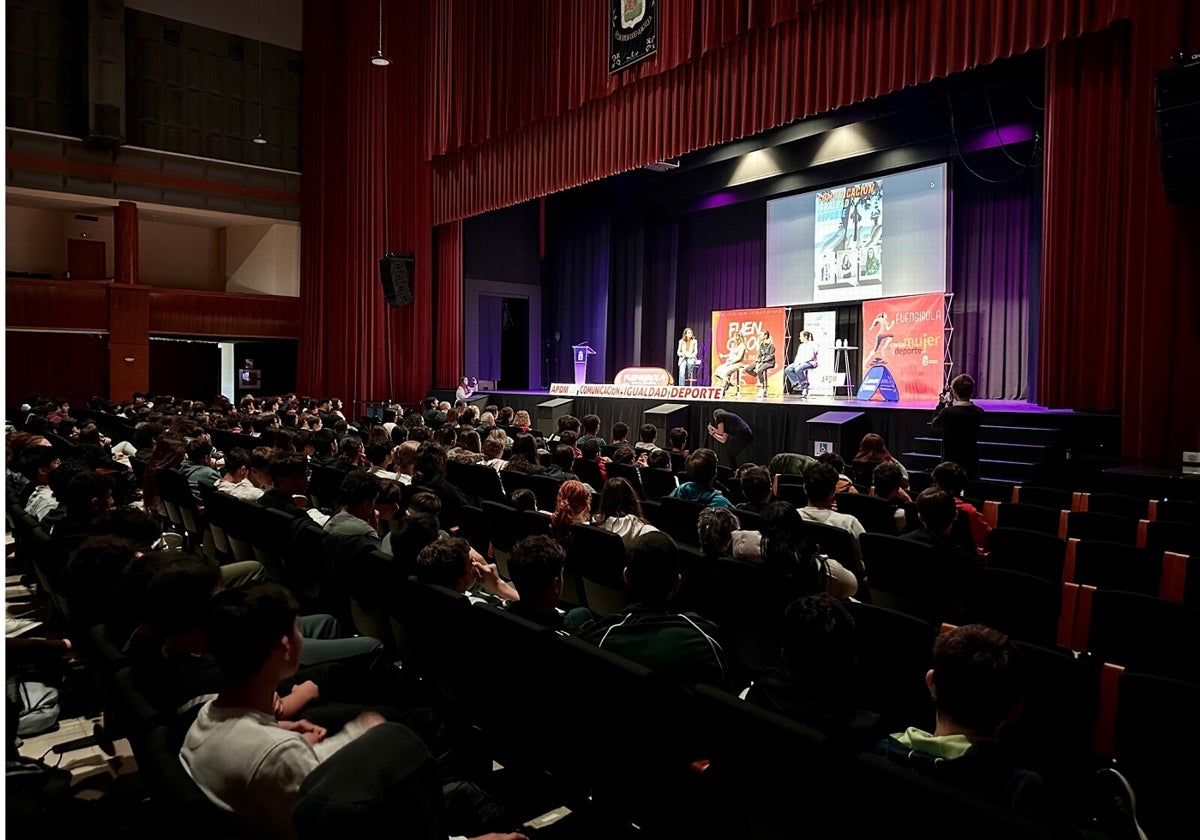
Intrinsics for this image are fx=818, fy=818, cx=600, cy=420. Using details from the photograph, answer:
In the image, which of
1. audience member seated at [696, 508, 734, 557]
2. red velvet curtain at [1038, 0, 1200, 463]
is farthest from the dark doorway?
audience member seated at [696, 508, 734, 557]

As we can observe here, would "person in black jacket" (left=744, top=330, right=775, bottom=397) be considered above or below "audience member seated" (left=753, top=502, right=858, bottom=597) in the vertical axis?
above

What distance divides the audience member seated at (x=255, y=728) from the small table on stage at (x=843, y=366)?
1193 cm

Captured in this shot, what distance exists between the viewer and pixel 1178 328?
6.40 m

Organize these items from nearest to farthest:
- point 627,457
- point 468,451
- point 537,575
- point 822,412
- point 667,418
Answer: point 537,575, point 627,457, point 468,451, point 822,412, point 667,418

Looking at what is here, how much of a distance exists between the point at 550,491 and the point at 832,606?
3522 millimetres

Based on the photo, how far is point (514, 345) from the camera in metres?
18.2

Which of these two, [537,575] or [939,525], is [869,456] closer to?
[939,525]

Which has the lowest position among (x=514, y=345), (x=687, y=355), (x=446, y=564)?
(x=446, y=564)

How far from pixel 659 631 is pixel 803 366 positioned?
34.8 feet

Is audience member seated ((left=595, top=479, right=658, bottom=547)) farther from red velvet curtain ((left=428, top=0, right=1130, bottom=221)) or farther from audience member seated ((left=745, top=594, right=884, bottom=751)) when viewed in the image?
red velvet curtain ((left=428, top=0, right=1130, bottom=221))

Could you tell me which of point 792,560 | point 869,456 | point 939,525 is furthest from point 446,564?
point 869,456

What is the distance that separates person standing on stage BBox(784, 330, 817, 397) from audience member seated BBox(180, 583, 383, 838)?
36.9ft

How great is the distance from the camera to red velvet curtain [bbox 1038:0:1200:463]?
6.39 metres

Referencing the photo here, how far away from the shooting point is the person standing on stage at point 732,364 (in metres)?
14.2
